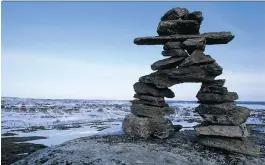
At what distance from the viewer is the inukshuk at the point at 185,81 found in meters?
16.8

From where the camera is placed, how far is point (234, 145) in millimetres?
16422

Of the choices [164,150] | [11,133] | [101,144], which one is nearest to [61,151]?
[101,144]

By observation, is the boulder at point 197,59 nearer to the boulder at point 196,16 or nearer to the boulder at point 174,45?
the boulder at point 174,45

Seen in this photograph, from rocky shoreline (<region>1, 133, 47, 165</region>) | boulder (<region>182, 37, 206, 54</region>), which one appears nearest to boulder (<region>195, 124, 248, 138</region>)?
boulder (<region>182, 37, 206, 54</region>)

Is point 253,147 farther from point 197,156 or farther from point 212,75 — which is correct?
point 212,75

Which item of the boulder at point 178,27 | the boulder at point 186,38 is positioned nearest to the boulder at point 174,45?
the boulder at point 186,38

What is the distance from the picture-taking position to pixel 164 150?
15.6 m

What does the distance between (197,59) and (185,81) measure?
5.50 feet

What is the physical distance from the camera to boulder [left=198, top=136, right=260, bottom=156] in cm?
1626

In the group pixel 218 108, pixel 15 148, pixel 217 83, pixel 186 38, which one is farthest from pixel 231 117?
pixel 15 148

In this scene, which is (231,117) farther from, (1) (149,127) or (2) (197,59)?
(1) (149,127)

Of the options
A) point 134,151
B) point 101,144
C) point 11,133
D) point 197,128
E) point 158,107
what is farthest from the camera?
point 11,133

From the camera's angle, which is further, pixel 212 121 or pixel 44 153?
pixel 212 121

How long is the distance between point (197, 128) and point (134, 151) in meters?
4.46
